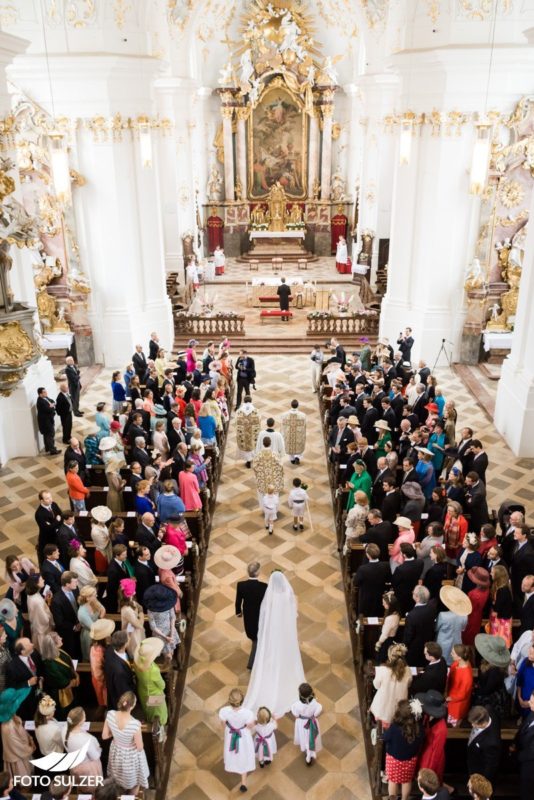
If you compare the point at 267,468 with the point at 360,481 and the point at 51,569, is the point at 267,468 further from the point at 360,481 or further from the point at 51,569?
the point at 51,569

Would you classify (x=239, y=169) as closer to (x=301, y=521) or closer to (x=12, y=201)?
(x=12, y=201)

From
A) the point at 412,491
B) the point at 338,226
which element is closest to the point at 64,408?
the point at 412,491

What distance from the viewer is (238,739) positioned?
17.7 feet

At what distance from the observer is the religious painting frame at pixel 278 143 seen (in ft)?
86.9

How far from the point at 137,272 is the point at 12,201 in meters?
5.96

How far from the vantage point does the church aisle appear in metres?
5.70

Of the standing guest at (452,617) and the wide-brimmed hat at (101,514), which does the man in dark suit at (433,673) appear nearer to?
the standing guest at (452,617)

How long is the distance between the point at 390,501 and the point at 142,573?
2.90 metres

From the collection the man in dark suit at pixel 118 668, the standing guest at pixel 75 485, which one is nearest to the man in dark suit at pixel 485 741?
the man in dark suit at pixel 118 668

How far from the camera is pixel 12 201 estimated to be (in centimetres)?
948

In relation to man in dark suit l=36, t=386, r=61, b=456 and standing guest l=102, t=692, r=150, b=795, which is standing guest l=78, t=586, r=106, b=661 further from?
man in dark suit l=36, t=386, r=61, b=456

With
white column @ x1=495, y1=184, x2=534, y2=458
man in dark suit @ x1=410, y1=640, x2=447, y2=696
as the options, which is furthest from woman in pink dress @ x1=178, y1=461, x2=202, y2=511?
white column @ x1=495, y1=184, x2=534, y2=458

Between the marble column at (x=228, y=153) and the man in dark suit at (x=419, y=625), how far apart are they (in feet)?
78.7

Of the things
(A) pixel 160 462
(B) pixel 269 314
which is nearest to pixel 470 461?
(A) pixel 160 462
